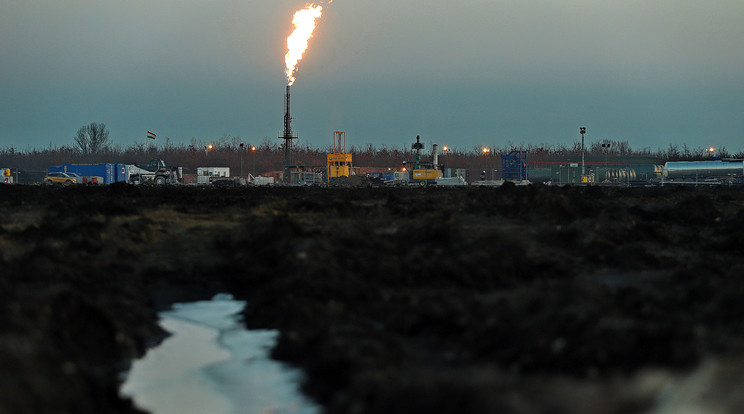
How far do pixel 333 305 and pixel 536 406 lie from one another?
5.34m

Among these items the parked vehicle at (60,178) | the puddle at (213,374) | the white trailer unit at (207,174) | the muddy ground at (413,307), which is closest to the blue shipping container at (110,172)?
the parked vehicle at (60,178)

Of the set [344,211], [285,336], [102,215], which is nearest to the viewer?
[285,336]

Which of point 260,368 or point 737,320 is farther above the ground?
point 737,320

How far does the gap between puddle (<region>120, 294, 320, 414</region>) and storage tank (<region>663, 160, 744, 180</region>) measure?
8201 cm

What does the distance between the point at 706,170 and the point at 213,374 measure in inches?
3353

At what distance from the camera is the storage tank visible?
85.6 metres

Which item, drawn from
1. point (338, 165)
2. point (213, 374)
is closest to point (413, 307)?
point (213, 374)

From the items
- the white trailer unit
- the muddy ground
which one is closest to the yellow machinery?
the white trailer unit

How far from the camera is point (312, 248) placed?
14688 millimetres

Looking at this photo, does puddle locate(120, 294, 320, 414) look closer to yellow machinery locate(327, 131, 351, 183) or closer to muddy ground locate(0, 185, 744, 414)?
muddy ground locate(0, 185, 744, 414)

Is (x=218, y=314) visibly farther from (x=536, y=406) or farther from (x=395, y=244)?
(x=536, y=406)

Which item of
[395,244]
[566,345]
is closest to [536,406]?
[566,345]

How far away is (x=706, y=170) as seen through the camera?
8575cm

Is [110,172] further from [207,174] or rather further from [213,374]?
[213,374]
